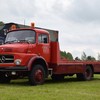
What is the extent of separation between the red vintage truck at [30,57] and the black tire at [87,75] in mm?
1697

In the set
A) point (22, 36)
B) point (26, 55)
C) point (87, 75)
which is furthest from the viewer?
point (87, 75)

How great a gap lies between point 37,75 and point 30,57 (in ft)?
2.58

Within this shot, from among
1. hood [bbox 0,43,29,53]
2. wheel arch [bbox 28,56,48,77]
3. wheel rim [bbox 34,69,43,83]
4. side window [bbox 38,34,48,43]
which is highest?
side window [bbox 38,34,48,43]

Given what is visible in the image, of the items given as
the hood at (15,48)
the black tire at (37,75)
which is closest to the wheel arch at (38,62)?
the black tire at (37,75)

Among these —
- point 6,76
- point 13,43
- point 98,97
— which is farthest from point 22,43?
point 98,97

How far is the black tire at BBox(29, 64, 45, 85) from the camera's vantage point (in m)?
15.1

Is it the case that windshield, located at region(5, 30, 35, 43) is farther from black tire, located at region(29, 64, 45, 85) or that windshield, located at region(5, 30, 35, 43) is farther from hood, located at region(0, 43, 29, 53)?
black tire, located at region(29, 64, 45, 85)

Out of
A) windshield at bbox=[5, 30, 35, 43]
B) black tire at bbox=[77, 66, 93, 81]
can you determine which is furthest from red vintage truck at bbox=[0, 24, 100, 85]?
black tire at bbox=[77, 66, 93, 81]

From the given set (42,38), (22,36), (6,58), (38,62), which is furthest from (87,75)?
(6,58)

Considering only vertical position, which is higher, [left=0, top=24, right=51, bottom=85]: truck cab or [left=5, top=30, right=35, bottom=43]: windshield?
[left=5, top=30, right=35, bottom=43]: windshield

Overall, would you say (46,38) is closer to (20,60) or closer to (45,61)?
(45,61)

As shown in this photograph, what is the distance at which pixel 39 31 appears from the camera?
1612cm

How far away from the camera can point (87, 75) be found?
20047mm

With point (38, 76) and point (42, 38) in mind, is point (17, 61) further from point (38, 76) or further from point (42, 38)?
point (42, 38)
